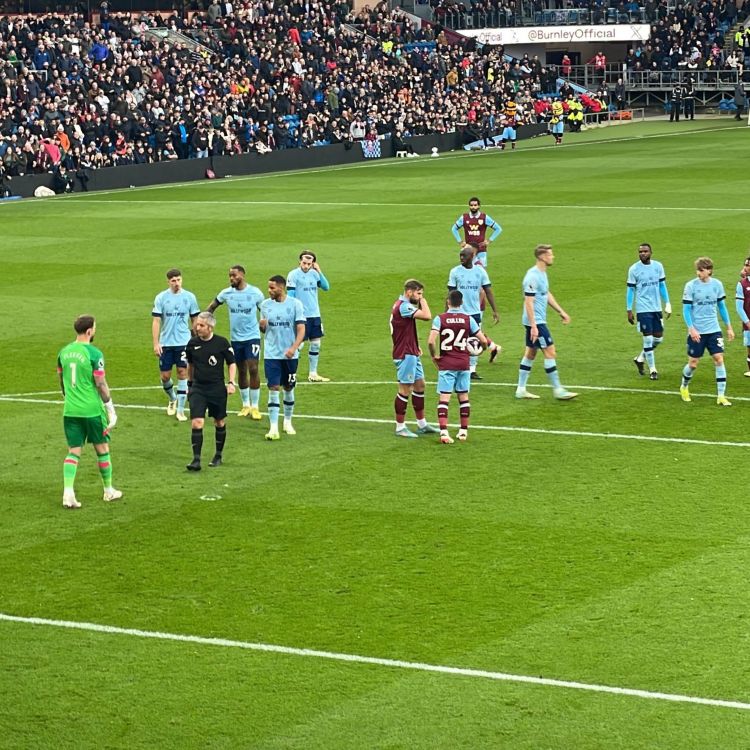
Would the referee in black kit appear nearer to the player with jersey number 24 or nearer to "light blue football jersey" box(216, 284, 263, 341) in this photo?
"light blue football jersey" box(216, 284, 263, 341)

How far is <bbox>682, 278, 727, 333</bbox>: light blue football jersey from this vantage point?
2014cm

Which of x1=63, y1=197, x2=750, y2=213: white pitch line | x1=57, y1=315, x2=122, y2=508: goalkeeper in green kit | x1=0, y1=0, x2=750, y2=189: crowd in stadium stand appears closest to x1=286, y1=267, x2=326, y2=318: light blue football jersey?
x1=57, y1=315, x2=122, y2=508: goalkeeper in green kit

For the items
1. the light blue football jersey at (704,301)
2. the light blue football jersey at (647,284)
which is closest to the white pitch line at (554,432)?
the light blue football jersey at (704,301)

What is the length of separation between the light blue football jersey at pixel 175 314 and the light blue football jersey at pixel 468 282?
378cm

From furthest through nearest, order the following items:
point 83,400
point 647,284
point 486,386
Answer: point 647,284
point 486,386
point 83,400

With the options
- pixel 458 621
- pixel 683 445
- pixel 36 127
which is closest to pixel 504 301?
pixel 683 445

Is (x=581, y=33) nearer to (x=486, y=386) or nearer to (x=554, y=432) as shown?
(x=486, y=386)

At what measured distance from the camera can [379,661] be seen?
11.7 m

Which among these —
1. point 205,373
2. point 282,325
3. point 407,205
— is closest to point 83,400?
point 205,373

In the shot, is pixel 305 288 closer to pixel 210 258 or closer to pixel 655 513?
pixel 655 513

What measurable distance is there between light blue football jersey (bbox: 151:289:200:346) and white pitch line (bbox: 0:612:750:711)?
7.36 m

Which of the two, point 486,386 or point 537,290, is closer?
point 537,290

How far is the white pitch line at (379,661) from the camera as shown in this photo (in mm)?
10867

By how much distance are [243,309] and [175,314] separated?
88cm
